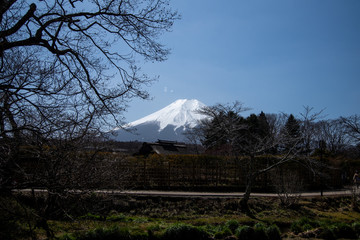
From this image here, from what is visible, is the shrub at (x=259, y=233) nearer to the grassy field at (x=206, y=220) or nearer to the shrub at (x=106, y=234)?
the grassy field at (x=206, y=220)

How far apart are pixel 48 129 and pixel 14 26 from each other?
2637mm

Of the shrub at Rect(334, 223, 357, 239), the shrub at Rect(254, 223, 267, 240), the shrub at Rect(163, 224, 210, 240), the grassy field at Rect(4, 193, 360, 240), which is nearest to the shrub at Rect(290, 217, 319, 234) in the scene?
the grassy field at Rect(4, 193, 360, 240)

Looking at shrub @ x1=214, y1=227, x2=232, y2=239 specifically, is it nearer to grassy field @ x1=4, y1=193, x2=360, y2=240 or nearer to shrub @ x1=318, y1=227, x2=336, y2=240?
grassy field @ x1=4, y1=193, x2=360, y2=240

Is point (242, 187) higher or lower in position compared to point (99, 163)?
lower

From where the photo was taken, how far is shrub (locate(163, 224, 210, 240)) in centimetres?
823

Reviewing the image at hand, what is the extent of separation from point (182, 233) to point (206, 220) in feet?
9.09

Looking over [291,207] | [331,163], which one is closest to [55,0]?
[291,207]

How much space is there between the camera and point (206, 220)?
10867 mm

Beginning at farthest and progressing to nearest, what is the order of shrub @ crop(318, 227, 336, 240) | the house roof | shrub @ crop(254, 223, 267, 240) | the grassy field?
the house roof, shrub @ crop(318, 227, 336, 240), shrub @ crop(254, 223, 267, 240), the grassy field

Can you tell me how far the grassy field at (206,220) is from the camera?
789 centimetres

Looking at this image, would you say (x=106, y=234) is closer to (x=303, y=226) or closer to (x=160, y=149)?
(x=303, y=226)

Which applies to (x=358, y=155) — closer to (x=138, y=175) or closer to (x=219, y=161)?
(x=219, y=161)

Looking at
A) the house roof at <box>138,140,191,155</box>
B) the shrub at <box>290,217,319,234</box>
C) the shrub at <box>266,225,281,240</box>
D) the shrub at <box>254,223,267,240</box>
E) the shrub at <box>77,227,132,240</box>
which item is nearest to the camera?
the shrub at <box>77,227,132,240</box>

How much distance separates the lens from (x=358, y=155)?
156ft
